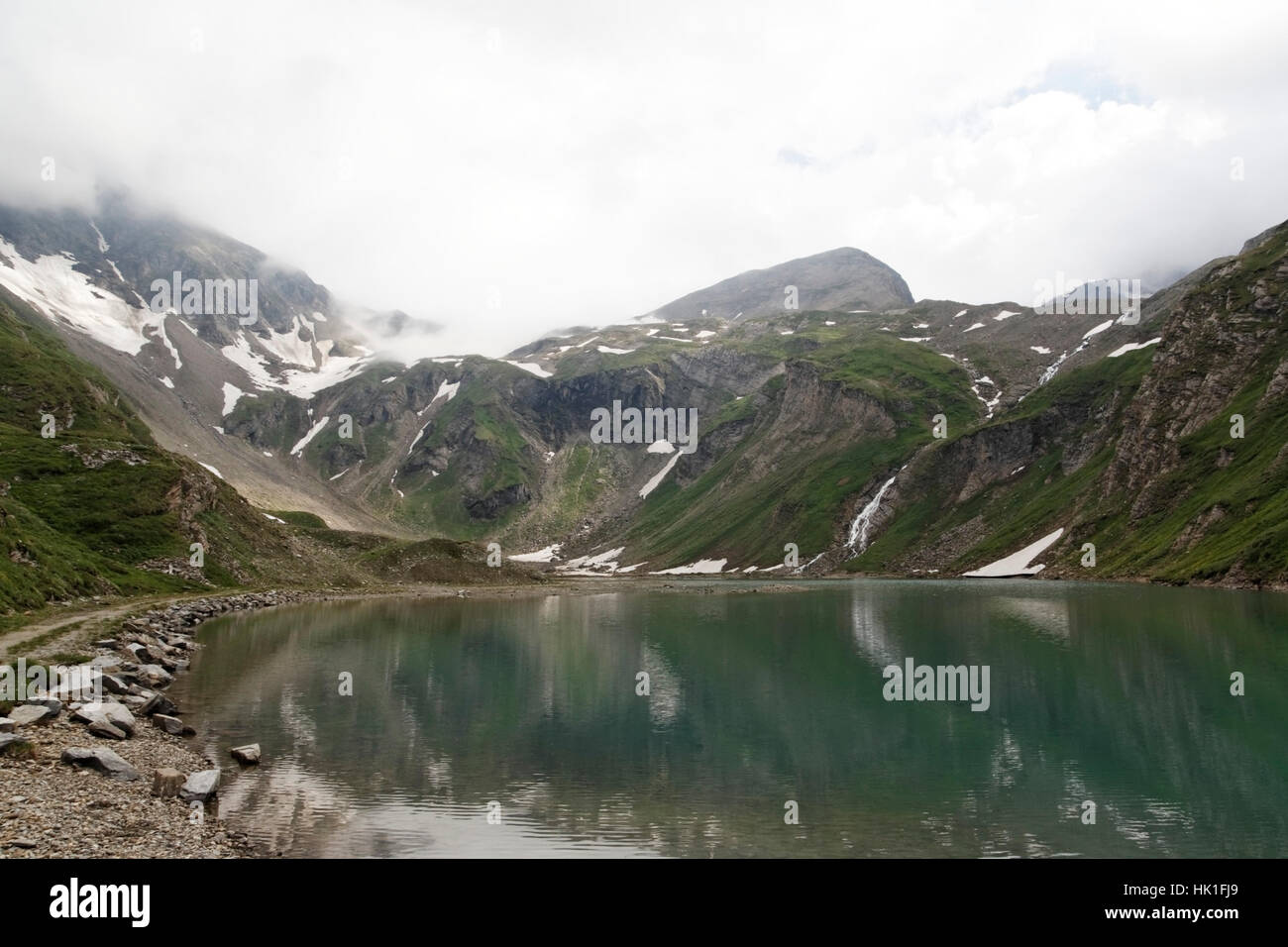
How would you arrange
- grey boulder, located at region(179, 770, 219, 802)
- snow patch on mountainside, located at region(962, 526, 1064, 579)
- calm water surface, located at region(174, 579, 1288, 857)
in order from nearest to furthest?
calm water surface, located at region(174, 579, 1288, 857) → grey boulder, located at region(179, 770, 219, 802) → snow patch on mountainside, located at region(962, 526, 1064, 579)

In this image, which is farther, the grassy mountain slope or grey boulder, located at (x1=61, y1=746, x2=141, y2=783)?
the grassy mountain slope

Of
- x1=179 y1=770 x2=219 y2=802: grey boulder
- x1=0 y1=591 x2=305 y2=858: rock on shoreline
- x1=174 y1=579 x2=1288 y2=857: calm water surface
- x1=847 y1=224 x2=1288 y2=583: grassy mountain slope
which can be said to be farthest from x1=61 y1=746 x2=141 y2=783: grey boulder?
x1=847 y1=224 x2=1288 y2=583: grassy mountain slope

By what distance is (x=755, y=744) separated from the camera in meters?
29.5

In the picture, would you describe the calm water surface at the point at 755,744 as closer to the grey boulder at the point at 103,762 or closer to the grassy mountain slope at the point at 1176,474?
the grey boulder at the point at 103,762

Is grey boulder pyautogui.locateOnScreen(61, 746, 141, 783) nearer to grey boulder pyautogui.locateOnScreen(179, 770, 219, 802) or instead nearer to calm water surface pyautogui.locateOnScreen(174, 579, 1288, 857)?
grey boulder pyautogui.locateOnScreen(179, 770, 219, 802)

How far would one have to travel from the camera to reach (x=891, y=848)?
61.2 ft

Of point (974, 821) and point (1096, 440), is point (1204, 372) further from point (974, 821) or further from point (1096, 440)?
point (974, 821)

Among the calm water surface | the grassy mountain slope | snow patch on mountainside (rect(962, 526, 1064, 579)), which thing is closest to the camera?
the calm water surface

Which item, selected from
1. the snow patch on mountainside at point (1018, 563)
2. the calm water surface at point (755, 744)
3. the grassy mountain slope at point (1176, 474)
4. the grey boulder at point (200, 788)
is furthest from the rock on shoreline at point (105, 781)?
the snow patch on mountainside at point (1018, 563)

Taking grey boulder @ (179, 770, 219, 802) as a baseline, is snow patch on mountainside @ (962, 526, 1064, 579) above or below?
above

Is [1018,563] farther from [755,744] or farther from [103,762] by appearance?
[103,762]

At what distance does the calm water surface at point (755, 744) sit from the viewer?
64.7ft

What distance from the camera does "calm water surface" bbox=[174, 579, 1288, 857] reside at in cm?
1973
